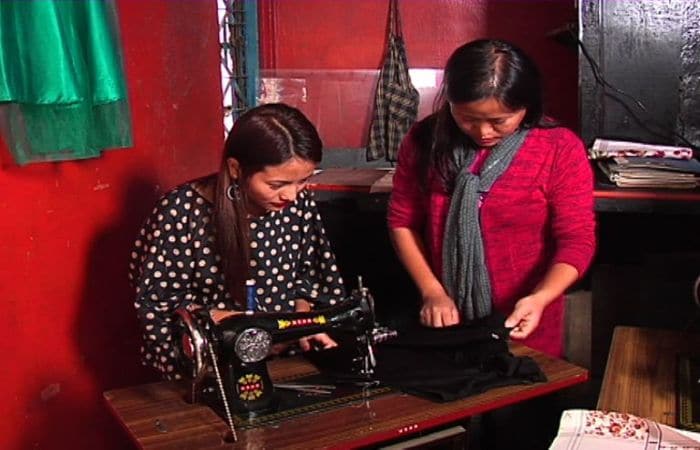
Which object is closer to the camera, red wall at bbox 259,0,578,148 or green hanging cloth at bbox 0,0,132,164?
green hanging cloth at bbox 0,0,132,164

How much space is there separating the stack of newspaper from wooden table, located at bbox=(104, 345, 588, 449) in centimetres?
115

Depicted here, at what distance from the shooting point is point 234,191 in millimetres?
1799

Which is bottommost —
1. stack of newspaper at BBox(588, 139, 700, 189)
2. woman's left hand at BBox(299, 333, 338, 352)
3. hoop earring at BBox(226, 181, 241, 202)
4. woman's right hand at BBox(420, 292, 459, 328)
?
→ woman's left hand at BBox(299, 333, 338, 352)

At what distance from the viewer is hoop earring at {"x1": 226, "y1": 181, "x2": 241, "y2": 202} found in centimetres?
179

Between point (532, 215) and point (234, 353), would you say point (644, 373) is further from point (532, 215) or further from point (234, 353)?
point (234, 353)

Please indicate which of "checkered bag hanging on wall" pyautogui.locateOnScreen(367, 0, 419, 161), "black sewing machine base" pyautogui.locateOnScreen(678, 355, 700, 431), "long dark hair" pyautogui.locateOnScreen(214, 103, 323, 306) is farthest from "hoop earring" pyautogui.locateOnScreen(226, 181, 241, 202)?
"checkered bag hanging on wall" pyautogui.locateOnScreen(367, 0, 419, 161)

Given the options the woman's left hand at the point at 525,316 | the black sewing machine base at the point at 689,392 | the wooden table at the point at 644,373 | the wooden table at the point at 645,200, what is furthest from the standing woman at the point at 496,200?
the wooden table at the point at 645,200

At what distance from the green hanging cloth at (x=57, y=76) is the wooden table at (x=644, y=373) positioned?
114 cm

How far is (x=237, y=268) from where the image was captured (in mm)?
1824

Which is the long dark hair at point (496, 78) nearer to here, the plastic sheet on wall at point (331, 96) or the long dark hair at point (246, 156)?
the long dark hair at point (246, 156)

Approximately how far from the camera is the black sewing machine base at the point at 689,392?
1.45 metres

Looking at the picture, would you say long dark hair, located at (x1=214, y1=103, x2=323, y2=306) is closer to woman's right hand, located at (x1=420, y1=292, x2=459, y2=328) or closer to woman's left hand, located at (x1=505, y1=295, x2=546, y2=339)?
woman's right hand, located at (x1=420, y1=292, x2=459, y2=328)

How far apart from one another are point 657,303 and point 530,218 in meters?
1.47

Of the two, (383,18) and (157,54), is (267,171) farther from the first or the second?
(383,18)
